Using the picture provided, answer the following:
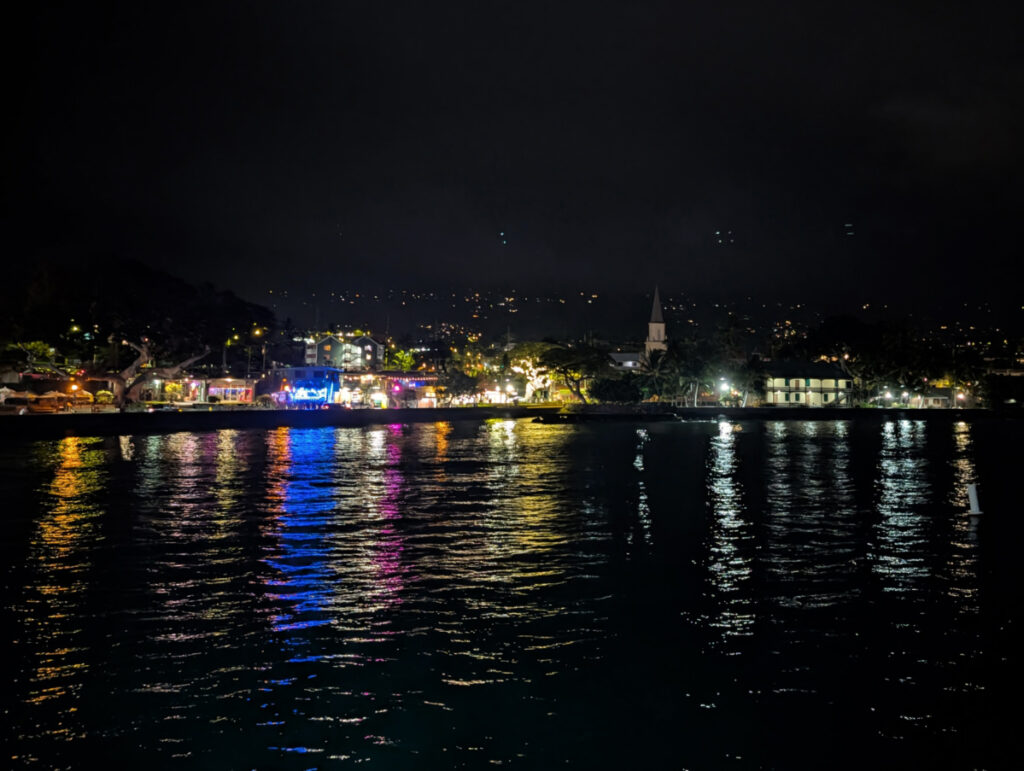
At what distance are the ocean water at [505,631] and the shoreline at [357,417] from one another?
124 feet

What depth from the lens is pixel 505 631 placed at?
12484mm

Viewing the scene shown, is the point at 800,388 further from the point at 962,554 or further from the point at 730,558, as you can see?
the point at 730,558

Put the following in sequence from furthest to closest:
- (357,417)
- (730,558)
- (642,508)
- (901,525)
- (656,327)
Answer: (656,327)
(357,417)
(642,508)
(901,525)
(730,558)

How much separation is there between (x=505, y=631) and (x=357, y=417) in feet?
259

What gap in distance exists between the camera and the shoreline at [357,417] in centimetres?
6291

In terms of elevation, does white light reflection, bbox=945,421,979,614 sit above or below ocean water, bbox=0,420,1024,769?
below

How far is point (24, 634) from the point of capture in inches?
482

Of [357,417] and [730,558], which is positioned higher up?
[357,417]

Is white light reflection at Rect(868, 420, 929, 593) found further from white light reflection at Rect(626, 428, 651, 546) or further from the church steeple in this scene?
the church steeple

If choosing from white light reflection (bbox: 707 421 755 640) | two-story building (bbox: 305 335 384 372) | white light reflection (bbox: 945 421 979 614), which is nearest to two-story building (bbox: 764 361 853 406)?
two-story building (bbox: 305 335 384 372)

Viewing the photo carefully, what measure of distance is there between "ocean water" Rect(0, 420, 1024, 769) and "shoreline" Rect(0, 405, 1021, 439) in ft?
124

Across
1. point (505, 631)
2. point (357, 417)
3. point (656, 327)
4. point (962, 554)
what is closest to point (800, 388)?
point (656, 327)

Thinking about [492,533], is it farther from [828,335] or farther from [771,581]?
[828,335]

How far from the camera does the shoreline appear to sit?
206ft
